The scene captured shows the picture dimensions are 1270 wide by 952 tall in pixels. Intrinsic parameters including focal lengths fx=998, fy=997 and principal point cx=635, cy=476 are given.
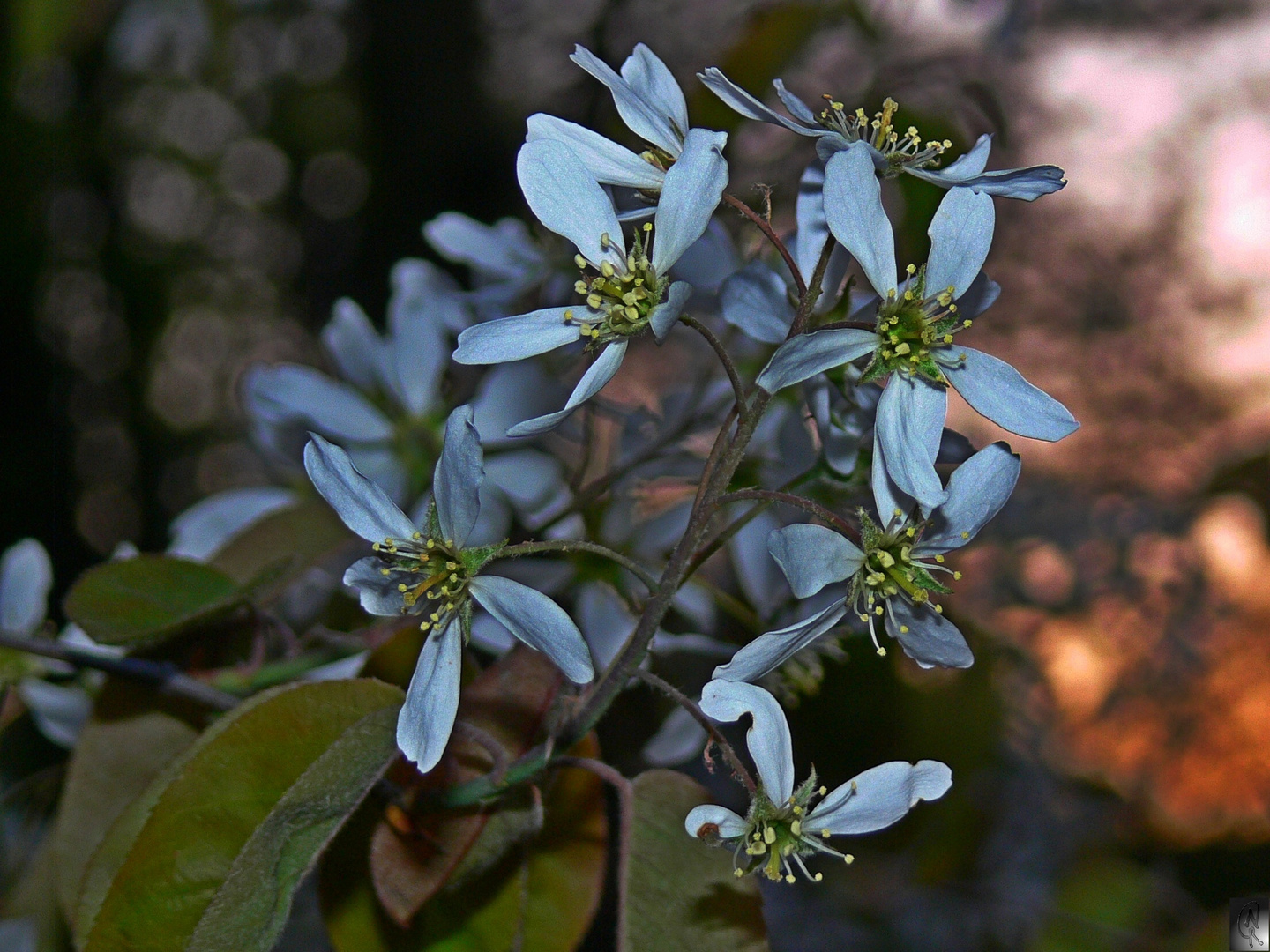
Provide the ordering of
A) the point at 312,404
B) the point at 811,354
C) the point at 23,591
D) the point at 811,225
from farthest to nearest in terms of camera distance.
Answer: the point at 312,404 → the point at 23,591 → the point at 811,225 → the point at 811,354

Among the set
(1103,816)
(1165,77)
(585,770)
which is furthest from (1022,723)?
(1165,77)

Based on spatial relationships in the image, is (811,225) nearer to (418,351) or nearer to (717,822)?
(717,822)

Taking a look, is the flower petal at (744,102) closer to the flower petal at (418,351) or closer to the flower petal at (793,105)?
the flower petal at (793,105)

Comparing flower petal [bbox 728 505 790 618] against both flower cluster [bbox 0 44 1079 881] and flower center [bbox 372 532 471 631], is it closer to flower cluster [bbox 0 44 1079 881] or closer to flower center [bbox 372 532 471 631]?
flower cluster [bbox 0 44 1079 881]

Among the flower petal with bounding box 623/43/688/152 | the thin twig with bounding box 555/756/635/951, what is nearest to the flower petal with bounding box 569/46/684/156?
the flower petal with bounding box 623/43/688/152

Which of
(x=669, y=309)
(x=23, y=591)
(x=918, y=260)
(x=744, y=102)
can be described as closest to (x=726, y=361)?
(x=669, y=309)

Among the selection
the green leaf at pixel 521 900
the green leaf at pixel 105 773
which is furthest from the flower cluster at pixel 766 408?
the green leaf at pixel 105 773
